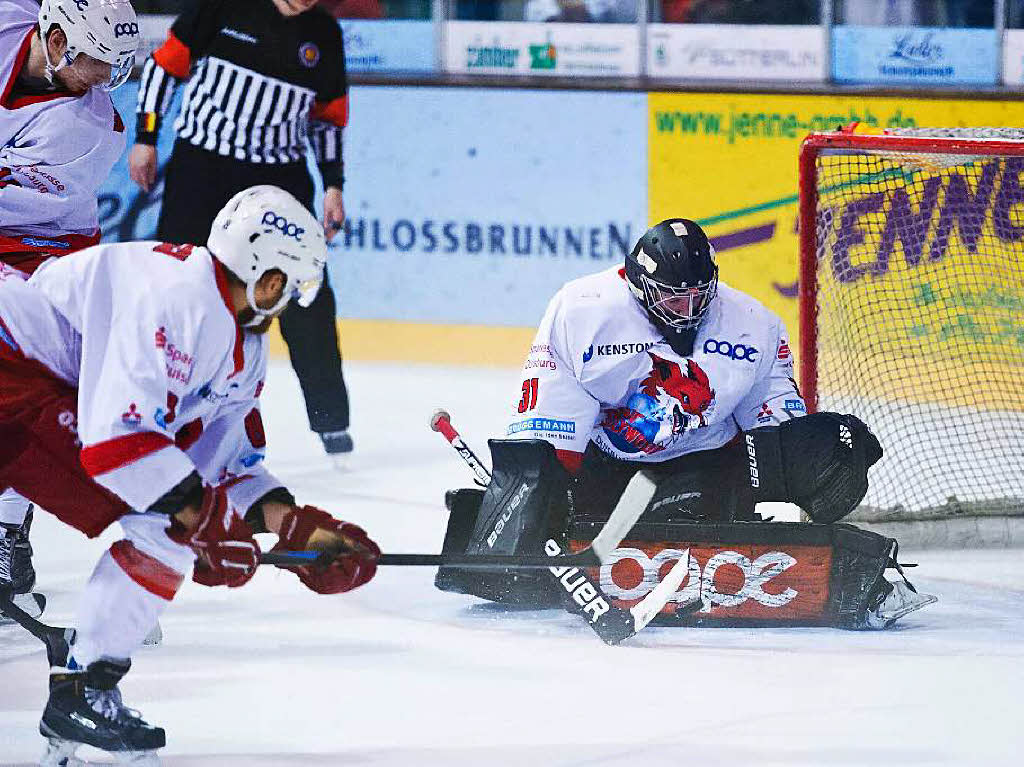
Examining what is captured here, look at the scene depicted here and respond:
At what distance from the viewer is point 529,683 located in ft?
10.2

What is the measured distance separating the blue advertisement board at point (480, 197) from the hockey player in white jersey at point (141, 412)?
10.9ft

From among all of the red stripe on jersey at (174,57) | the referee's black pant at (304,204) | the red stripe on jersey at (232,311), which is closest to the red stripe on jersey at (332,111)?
the referee's black pant at (304,204)

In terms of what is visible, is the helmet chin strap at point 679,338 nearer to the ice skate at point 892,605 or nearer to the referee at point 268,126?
the ice skate at point 892,605

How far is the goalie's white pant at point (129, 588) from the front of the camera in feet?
8.41

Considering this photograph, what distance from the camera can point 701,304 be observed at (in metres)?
3.38

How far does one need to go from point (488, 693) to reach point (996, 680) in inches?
34.4

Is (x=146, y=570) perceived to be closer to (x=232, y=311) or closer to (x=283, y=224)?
(x=232, y=311)

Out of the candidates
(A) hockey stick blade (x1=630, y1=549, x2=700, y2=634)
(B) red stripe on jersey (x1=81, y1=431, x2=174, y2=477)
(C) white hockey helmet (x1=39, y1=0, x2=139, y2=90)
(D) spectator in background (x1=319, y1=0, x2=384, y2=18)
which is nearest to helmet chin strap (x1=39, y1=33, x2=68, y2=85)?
(C) white hockey helmet (x1=39, y1=0, x2=139, y2=90)

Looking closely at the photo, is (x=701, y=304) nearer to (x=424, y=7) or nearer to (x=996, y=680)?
(x=996, y=680)

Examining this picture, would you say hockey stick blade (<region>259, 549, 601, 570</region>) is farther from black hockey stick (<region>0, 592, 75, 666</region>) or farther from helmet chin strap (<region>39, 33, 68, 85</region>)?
helmet chin strap (<region>39, 33, 68, 85</region>)

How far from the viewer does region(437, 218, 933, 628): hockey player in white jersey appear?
11.1ft

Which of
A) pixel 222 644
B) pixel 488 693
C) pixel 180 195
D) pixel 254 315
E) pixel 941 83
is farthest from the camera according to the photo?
pixel 941 83

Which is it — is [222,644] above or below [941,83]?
below

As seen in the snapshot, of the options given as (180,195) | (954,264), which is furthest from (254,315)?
(954,264)
